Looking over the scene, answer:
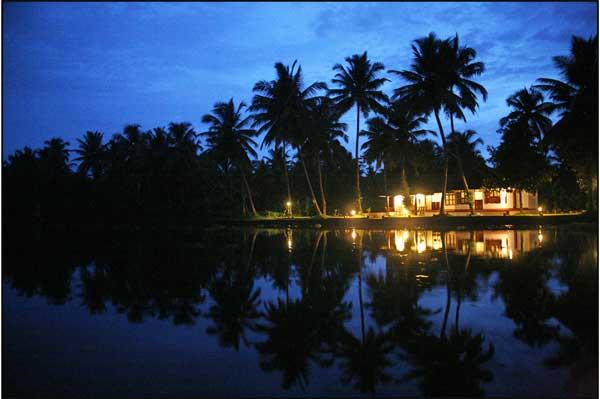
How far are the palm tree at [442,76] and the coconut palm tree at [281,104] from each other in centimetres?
682

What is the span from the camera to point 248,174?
42125mm

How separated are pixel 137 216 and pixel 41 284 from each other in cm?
3257

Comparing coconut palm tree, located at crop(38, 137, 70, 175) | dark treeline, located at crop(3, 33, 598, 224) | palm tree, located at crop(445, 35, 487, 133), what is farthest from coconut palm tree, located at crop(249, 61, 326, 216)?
coconut palm tree, located at crop(38, 137, 70, 175)

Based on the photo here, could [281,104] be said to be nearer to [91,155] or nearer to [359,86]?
[359,86]

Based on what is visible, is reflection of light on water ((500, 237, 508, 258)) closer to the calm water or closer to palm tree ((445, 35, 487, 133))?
the calm water

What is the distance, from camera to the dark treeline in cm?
2406

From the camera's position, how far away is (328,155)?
106 ft

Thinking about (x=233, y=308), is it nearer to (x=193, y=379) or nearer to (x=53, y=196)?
(x=193, y=379)

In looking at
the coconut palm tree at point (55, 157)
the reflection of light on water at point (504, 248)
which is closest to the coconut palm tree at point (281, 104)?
the reflection of light on water at point (504, 248)

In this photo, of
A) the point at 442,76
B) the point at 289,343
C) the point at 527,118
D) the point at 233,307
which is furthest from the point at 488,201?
the point at 289,343

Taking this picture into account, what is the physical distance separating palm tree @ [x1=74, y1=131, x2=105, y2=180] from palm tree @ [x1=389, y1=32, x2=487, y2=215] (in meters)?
34.7

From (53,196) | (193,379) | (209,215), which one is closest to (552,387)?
(193,379)

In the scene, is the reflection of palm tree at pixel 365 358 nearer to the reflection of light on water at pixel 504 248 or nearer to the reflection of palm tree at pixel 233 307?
the reflection of palm tree at pixel 233 307

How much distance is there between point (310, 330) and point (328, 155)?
2769 cm
